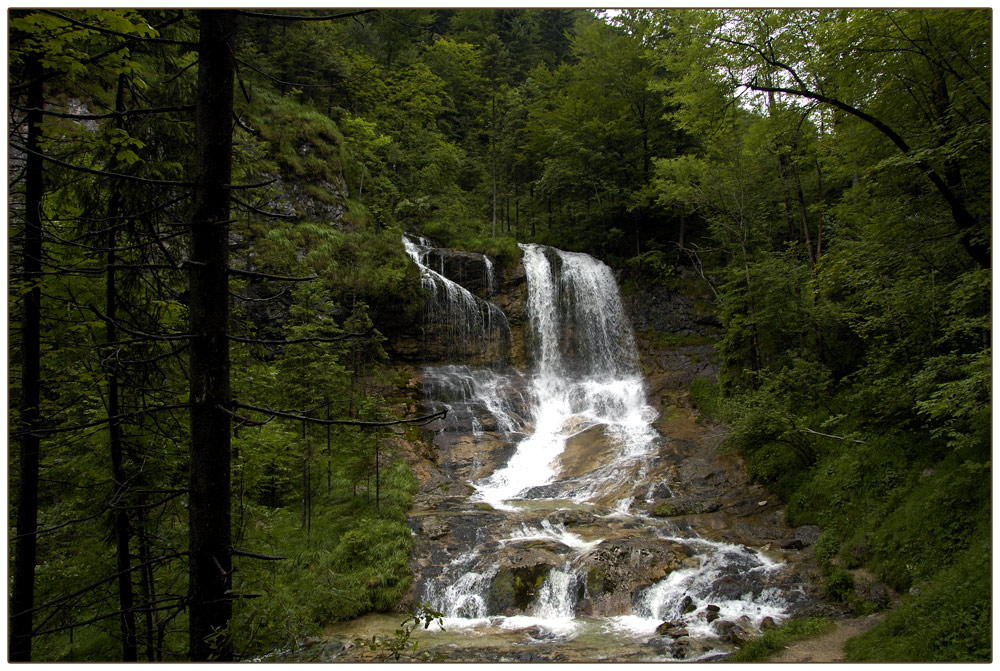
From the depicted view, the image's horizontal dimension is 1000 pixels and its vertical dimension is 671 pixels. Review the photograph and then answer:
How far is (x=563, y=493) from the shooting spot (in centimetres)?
1354

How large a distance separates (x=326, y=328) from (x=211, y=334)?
7.56 metres

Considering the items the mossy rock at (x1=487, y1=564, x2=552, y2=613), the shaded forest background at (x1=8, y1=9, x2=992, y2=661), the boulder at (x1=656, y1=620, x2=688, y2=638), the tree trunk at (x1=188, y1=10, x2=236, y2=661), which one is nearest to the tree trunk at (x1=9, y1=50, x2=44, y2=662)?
the shaded forest background at (x1=8, y1=9, x2=992, y2=661)

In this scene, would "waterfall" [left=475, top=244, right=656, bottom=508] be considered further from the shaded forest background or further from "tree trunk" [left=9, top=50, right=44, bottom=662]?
"tree trunk" [left=9, top=50, right=44, bottom=662]

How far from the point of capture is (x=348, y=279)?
59.6 ft

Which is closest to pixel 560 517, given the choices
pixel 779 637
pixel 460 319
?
pixel 779 637

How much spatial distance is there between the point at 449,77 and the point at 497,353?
→ 2157 cm

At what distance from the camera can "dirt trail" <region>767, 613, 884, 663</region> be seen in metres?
6.07

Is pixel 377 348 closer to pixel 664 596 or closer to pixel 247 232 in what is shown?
pixel 247 232

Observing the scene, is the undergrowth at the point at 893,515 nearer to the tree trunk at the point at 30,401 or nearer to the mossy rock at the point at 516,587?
the mossy rock at the point at 516,587

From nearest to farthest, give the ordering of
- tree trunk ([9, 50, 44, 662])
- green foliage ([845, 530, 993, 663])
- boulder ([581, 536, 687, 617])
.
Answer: tree trunk ([9, 50, 44, 662]), green foliage ([845, 530, 993, 663]), boulder ([581, 536, 687, 617])

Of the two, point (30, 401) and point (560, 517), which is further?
point (560, 517)

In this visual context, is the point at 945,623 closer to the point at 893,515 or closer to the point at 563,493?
the point at 893,515

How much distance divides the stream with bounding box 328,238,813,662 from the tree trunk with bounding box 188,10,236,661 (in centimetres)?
337

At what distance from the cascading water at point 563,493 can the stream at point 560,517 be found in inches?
1.6
